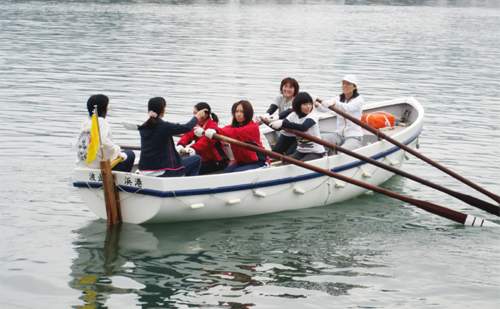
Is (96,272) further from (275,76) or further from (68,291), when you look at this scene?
(275,76)

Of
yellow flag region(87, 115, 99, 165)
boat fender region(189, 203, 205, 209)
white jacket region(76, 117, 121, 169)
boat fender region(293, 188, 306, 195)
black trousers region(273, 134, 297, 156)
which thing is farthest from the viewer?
black trousers region(273, 134, 297, 156)

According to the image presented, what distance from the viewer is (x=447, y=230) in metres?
8.96

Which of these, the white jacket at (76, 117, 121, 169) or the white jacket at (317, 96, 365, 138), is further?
the white jacket at (317, 96, 365, 138)

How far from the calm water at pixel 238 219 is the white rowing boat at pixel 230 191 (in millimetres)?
247

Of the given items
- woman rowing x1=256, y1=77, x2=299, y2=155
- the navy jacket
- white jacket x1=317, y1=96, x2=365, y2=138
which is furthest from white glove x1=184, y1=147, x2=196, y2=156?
white jacket x1=317, y1=96, x2=365, y2=138

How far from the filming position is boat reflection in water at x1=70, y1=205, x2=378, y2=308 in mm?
6566

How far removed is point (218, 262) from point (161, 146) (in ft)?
5.87

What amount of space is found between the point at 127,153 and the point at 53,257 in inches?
69.2

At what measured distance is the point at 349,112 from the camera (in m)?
10.3

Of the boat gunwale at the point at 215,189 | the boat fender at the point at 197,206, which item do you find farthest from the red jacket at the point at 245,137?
the boat fender at the point at 197,206

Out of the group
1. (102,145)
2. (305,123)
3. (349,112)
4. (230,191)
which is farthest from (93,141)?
(349,112)

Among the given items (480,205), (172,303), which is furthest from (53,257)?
(480,205)

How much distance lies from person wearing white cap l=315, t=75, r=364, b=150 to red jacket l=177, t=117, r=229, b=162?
6.25ft

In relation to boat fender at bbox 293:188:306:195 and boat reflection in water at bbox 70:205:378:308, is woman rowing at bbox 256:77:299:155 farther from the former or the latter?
boat reflection in water at bbox 70:205:378:308
